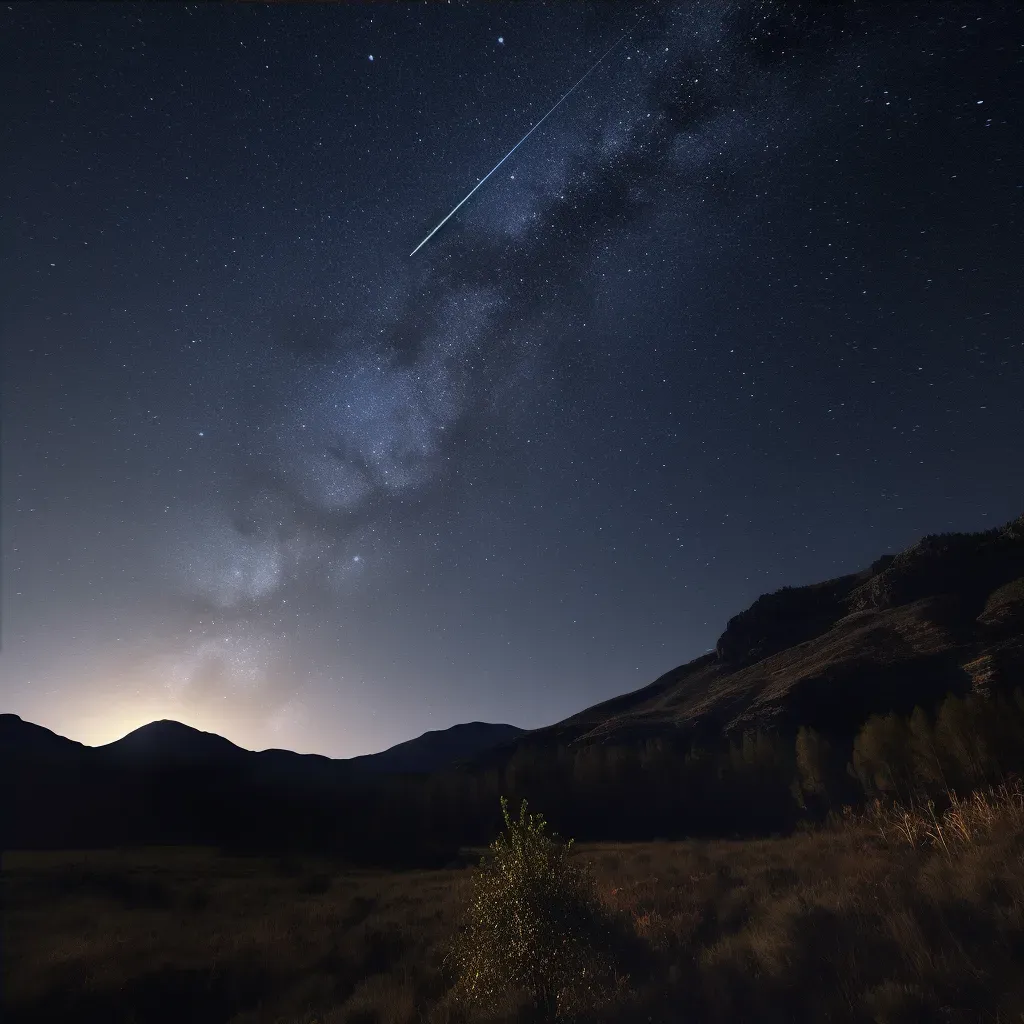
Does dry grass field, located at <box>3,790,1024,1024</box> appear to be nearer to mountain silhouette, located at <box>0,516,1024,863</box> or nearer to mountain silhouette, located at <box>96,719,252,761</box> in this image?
mountain silhouette, located at <box>0,516,1024,863</box>

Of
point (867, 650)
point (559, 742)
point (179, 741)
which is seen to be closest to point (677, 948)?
point (867, 650)

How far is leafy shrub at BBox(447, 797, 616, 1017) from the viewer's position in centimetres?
977

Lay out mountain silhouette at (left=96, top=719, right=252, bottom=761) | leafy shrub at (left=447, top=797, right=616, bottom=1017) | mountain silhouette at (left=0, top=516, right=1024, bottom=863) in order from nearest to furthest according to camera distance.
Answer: leafy shrub at (left=447, top=797, right=616, bottom=1017) < mountain silhouette at (left=0, top=516, right=1024, bottom=863) < mountain silhouette at (left=96, top=719, right=252, bottom=761)

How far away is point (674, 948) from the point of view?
11.4m

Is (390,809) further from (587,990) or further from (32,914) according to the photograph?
(587,990)

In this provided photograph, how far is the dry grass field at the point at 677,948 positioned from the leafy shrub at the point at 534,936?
1.35 ft

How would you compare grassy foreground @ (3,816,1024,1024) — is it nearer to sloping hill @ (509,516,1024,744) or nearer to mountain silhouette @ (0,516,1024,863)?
mountain silhouette @ (0,516,1024,863)

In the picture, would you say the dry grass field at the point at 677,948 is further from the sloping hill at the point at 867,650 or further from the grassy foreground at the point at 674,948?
the sloping hill at the point at 867,650

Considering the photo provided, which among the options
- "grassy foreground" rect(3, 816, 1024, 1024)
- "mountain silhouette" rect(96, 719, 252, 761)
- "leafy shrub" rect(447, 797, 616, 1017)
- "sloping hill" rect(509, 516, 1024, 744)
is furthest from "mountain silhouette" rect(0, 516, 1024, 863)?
"leafy shrub" rect(447, 797, 616, 1017)

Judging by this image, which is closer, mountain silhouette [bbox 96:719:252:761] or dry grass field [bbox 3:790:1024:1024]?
dry grass field [bbox 3:790:1024:1024]

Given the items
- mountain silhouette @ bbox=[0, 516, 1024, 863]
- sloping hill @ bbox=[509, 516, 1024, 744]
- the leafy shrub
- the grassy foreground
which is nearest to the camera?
the grassy foreground

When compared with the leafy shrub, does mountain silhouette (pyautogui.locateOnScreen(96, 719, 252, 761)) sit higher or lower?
higher

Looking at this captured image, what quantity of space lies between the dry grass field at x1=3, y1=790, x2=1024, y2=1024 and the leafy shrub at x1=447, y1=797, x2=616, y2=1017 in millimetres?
412

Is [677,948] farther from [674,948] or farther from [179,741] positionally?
[179,741]
